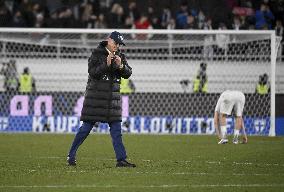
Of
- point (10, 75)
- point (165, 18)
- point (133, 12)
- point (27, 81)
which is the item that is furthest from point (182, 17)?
point (10, 75)

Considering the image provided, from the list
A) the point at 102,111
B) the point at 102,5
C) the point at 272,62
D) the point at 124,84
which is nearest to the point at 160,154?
the point at 102,111

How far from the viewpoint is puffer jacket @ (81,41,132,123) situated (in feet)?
47.2

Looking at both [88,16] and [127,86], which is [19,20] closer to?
[88,16]

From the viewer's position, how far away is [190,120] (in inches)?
1008

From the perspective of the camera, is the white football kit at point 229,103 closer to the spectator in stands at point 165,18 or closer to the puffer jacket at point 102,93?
the puffer jacket at point 102,93

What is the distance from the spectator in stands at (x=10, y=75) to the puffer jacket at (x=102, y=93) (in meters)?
11.9

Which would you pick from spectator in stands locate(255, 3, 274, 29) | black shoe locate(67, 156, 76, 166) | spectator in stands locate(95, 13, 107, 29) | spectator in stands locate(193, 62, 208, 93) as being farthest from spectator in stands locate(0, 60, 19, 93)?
black shoe locate(67, 156, 76, 166)

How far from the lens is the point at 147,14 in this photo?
31.4 m

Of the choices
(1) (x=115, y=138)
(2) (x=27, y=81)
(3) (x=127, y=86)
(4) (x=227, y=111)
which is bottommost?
(1) (x=115, y=138)

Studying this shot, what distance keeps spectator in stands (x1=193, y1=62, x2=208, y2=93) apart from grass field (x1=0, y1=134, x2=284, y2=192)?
5.18 meters

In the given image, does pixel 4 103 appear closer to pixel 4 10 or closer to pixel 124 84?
pixel 124 84

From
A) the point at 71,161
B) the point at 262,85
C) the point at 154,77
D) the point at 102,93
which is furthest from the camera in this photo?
the point at 154,77

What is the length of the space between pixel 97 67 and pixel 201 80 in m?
13.7

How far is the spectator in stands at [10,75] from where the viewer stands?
2641cm
